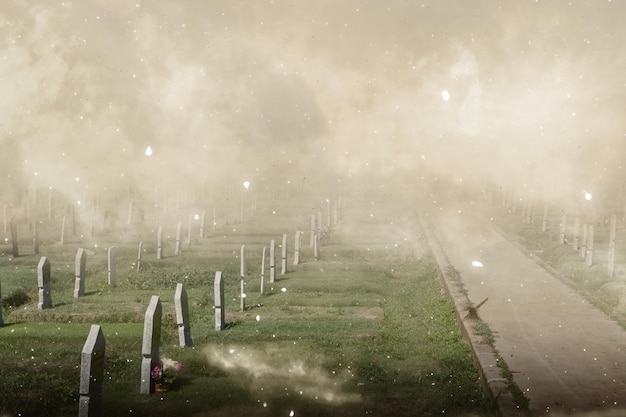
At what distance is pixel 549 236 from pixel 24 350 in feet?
88.1

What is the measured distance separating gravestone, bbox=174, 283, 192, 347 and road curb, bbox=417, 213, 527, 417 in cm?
551

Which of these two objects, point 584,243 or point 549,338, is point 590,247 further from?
point 549,338

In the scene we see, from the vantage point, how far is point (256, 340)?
14.5 meters

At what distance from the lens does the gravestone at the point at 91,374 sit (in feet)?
29.3

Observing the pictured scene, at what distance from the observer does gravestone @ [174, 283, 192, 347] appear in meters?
13.5

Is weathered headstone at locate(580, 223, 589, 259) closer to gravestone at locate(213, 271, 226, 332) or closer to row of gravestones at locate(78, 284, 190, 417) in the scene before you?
gravestone at locate(213, 271, 226, 332)

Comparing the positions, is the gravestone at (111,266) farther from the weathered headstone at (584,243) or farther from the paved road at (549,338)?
the weathered headstone at (584,243)

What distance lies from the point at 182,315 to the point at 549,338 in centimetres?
725

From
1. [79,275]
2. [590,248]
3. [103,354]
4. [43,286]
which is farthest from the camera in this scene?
[590,248]

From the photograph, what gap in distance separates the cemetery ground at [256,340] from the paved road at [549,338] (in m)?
0.90

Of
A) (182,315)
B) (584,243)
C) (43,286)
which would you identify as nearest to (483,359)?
(182,315)

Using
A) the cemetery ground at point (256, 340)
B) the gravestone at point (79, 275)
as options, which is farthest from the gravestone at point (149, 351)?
the gravestone at point (79, 275)

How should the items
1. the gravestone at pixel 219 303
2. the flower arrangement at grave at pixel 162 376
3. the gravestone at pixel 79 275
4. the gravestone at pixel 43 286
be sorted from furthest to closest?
the gravestone at pixel 79 275 < the gravestone at pixel 43 286 < the gravestone at pixel 219 303 < the flower arrangement at grave at pixel 162 376

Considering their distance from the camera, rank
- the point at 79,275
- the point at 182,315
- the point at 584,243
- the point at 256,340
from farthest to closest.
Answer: the point at 584,243 → the point at 79,275 → the point at 256,340 → the point at 182,315
